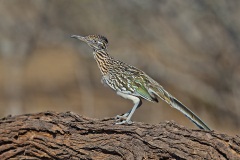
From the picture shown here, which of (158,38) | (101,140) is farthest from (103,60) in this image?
(158,38)

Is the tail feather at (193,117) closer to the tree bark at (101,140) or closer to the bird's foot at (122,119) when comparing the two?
the bird's foot at (122,119)

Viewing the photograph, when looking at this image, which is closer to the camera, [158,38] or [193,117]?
[193,117]

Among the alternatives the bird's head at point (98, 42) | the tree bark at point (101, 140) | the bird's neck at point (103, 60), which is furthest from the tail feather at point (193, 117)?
the bird's head at point (98, 42)

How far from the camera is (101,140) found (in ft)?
15.9

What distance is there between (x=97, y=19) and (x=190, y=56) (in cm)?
161

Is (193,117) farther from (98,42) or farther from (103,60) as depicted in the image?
(98,42)

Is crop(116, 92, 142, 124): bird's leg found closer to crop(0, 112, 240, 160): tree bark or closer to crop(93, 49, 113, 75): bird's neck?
crop(0, 112, 240, 160): tree bark

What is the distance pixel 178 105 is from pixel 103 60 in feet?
3.12

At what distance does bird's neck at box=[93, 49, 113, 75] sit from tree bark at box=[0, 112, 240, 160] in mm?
1249

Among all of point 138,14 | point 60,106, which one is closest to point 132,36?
point 138,14

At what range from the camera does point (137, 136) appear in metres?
4.79

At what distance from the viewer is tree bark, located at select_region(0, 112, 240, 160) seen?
4676 millimetres

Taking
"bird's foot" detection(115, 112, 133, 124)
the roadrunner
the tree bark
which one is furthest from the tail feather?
the tree bark

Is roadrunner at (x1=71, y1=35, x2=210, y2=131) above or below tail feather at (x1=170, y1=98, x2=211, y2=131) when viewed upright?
above
